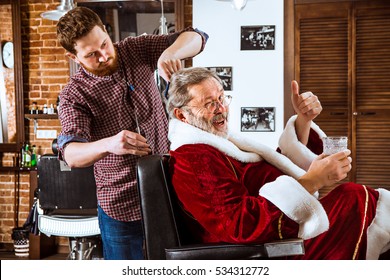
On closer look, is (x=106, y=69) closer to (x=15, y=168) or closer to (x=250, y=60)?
(x=250, y=60)

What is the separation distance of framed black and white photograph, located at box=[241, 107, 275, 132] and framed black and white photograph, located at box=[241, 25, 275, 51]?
45 centimetres

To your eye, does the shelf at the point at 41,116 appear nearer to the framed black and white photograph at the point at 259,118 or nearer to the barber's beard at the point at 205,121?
the framed black and white photograph at the point at 259,118

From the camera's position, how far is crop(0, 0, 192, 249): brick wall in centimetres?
460

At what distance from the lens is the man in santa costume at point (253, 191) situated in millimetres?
1508

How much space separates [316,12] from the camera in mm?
3961

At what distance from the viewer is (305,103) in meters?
1.90

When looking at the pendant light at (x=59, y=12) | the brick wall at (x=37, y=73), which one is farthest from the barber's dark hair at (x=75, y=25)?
the brick wall at (x=37, y=73)

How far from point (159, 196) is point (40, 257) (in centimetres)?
296

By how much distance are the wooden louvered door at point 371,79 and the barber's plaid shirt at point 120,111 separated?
233cm

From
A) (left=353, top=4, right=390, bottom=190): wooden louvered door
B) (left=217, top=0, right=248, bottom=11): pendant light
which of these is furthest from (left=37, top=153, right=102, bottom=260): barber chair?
(left=353, top=4, right=390, bottom=190): wooden louvered door

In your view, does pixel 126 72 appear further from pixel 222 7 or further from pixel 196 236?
pixel 222 7

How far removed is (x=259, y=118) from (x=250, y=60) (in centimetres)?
44

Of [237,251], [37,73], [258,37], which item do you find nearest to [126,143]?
[237,251]
